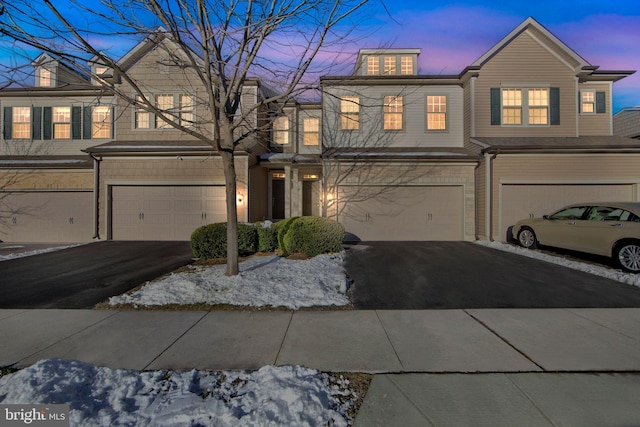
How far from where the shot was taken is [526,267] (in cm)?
722

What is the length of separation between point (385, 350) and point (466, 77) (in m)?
12.6

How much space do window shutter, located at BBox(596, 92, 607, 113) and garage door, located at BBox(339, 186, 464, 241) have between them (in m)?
7.51

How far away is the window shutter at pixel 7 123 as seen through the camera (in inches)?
526

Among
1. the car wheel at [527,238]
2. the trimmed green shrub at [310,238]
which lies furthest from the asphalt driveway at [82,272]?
the car wheel at [527,238]

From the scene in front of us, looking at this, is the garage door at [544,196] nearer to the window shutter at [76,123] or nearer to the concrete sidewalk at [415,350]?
the concrete sidewalk at [415,350]

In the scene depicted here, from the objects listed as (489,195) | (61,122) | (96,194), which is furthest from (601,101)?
(61,122)

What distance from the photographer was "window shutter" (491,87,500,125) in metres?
12.1

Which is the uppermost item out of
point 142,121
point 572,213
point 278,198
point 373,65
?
point 373,65

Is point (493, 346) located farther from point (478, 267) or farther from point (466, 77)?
point (466, 77)

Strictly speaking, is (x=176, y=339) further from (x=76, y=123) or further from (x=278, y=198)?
(x=76, y=123)

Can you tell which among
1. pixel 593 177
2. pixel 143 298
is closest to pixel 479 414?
pixel 143 298

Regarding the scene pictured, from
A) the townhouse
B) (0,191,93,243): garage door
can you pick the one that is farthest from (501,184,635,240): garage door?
(0,191,93,243): garage door

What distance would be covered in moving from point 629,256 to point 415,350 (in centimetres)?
683

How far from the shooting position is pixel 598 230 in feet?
24.0
